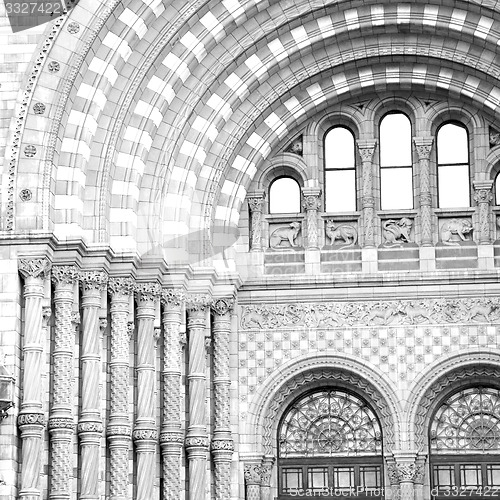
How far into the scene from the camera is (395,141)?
29.9 metres

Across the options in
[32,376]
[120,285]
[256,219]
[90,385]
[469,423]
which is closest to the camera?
[32,376]

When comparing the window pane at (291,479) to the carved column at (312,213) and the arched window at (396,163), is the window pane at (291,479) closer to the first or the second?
the carved column at (312,213)

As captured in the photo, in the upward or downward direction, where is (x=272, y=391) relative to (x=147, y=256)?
downward

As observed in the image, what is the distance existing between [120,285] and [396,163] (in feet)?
22.5

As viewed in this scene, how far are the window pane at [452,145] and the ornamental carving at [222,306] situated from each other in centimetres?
506

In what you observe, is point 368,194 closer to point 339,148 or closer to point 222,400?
point 339,148

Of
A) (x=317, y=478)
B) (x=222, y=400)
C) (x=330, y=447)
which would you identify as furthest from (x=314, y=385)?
(x=222, y=400)

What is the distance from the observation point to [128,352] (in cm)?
2597

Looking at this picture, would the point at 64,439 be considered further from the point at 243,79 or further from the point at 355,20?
the point at 355,20

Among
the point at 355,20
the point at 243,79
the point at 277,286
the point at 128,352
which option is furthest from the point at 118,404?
the point at 355,20

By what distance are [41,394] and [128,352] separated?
7.96ft

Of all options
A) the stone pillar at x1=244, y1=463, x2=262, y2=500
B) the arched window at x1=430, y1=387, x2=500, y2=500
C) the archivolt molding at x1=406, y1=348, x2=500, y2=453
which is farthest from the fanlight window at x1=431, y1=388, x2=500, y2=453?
the stone pillar at x1=244, y1=463, x2=262, y2=500

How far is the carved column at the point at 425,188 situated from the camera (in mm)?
29078

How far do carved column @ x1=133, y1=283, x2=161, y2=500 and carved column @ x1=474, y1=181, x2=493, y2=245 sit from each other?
21.5 feet
